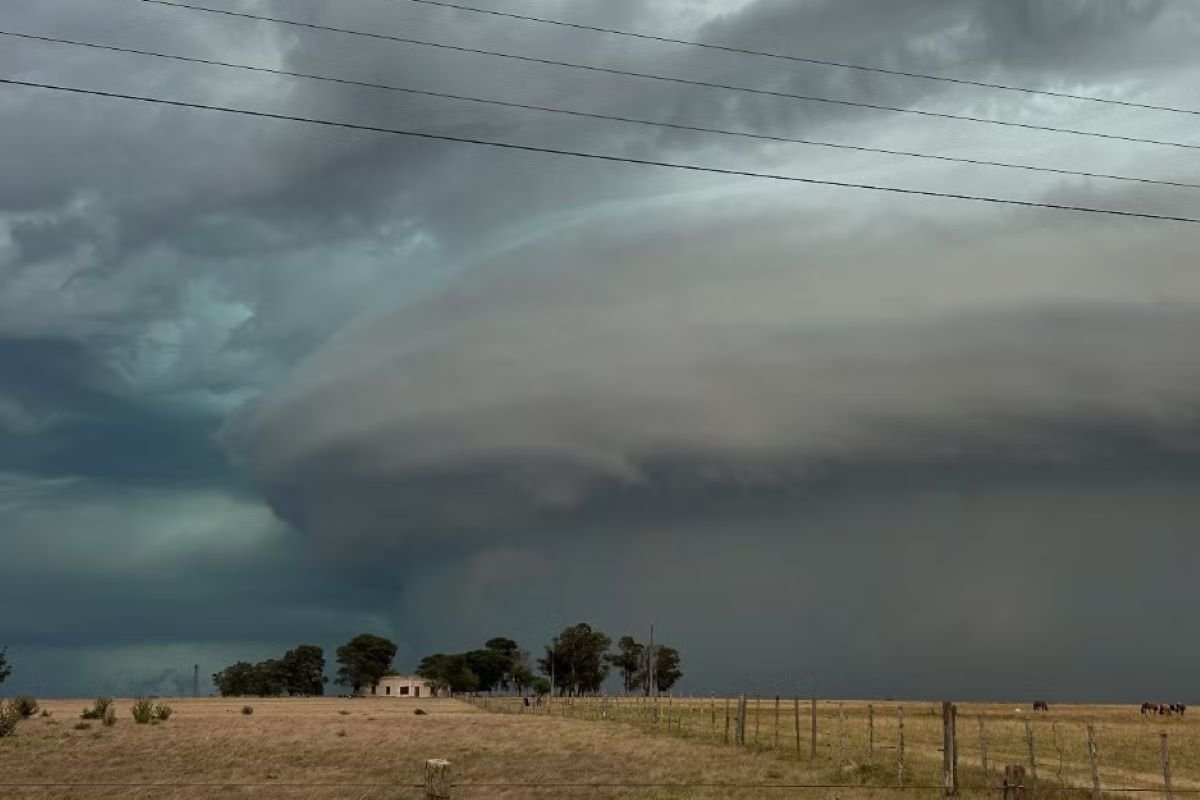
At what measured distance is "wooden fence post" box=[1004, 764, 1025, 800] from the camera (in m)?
25.9

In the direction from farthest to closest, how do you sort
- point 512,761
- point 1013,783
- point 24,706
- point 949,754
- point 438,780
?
point 24,706 < point 512,761 < point 949,754 < point 1013,783 < point 438,780

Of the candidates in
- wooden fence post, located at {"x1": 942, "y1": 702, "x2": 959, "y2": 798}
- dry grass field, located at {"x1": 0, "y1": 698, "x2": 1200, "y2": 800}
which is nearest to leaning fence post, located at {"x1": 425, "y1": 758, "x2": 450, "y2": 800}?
dry grass field, located at {"x1": 0, "y1": 698, "x2": 1200, "y2": 800}

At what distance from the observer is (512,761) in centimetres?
5278

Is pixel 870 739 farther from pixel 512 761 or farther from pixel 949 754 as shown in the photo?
pixel 512 761

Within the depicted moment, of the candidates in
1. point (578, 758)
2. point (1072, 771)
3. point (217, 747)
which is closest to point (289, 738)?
point (217, 747)

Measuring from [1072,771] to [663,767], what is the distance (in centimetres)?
1802

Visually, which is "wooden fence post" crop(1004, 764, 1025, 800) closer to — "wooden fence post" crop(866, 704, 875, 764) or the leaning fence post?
the leaning fence post

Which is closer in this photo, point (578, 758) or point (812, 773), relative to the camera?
point (812, 773)

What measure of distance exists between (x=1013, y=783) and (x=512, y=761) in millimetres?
30223

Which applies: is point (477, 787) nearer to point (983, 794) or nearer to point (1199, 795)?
point (983, 794)

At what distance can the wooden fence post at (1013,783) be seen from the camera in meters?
25.9

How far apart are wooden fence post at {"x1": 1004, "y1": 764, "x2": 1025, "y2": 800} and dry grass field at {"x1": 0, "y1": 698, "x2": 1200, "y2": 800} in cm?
643

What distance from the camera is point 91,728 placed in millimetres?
78250

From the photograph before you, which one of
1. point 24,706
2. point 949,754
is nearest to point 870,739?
point 949,754
